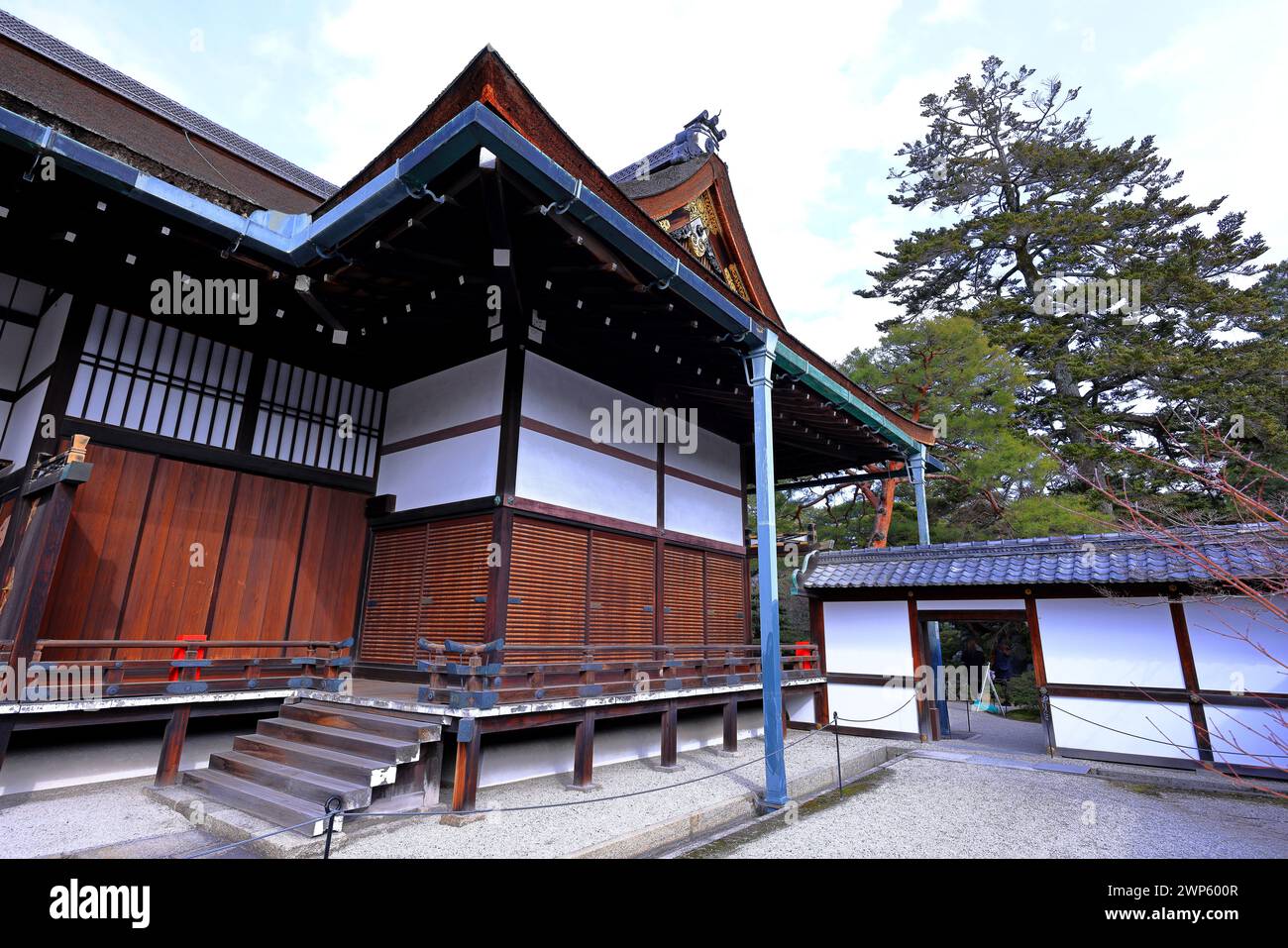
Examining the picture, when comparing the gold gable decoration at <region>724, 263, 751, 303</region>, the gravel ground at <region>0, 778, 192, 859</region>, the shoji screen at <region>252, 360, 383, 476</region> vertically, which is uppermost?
the gold gable decoration at <region>724, 263, 751, 303</region>

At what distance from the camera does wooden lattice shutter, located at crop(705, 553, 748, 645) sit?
1070 cm

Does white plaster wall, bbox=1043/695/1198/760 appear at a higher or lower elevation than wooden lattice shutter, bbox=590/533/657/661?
lower

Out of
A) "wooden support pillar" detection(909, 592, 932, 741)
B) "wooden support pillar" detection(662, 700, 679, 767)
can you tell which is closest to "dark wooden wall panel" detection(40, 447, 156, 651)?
"wooden support pillar" detection(662, 700, 679, 767)

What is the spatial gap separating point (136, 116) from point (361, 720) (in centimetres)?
882

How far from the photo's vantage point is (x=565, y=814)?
5.54 meters

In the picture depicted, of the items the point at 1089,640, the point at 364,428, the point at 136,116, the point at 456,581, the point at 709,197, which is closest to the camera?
the point at 456,581

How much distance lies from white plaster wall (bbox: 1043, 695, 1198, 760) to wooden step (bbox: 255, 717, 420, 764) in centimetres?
876

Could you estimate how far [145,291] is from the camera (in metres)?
6.99

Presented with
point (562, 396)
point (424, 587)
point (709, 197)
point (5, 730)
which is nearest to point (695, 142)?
point (709, 197)

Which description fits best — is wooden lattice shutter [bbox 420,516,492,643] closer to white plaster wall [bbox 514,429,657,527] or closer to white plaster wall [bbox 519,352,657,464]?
white plaster wall [bbox 514,429,657,527]

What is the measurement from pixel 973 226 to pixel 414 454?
2192 cm

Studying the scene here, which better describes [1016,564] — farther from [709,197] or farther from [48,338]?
[48,338]

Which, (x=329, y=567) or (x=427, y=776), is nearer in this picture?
(x=427, y=776)
